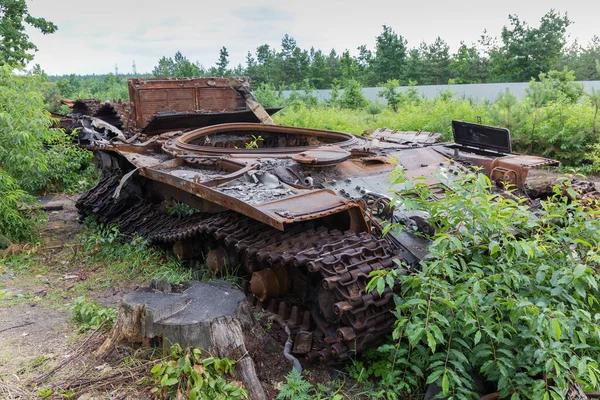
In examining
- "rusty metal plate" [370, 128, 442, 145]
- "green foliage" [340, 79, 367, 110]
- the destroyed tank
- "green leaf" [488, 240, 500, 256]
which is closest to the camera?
"green leaf" [488, 240, 500, 256]

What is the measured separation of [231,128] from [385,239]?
3.56 m

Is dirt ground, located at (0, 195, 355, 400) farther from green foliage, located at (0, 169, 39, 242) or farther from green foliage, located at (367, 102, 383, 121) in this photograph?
green foliage, located at (367, 102, 383, 121)

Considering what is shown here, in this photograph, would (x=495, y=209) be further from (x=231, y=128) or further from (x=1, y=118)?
(x=1, y=118)

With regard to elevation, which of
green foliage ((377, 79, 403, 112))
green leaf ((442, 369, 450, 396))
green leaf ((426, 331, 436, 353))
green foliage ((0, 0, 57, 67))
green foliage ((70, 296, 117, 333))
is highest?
green foliage ((0, 0, 57, 67))

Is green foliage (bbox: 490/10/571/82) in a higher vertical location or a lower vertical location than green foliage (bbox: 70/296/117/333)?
higher

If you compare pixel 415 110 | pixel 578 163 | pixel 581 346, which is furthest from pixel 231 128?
pixel 415 110

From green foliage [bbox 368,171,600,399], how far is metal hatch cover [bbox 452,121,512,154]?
233 cm

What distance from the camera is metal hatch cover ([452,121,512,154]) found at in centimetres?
636

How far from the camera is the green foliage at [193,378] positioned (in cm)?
348

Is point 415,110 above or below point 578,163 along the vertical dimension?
above

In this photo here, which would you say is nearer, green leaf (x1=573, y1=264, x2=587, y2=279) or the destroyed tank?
green leaf (x1=573, y1=264, x2=587, y2=279)

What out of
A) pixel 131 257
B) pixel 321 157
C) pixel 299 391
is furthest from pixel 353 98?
pixel 299 391

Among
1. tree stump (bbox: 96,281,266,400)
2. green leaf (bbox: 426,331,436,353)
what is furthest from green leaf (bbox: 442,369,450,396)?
tree stump (bbox: 96,281,266,400)

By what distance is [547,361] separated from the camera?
314 centimetres
